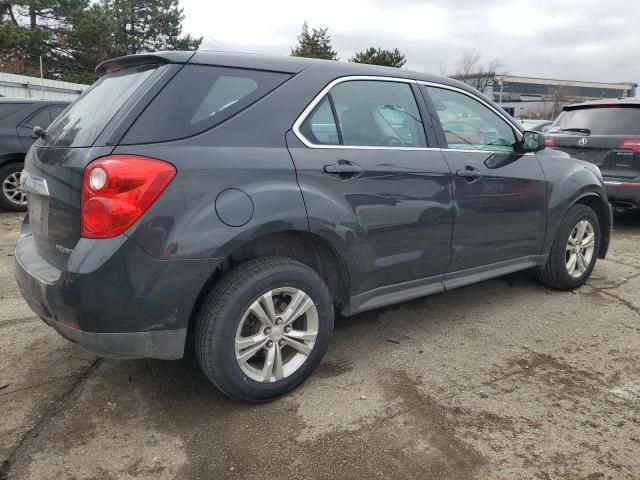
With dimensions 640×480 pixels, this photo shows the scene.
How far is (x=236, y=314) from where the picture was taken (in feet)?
7.91

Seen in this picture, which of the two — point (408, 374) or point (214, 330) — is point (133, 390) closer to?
point (214, 330)

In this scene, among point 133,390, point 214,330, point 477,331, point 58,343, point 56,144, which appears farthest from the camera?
point 477,331

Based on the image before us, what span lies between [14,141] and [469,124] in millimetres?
6486

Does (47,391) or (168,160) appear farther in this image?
(47,391)

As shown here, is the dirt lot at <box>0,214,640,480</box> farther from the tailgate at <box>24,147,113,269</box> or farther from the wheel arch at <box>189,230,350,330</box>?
the tailgate at <box>24,147,113,269</box>

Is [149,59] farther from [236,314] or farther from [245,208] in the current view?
[236,314]

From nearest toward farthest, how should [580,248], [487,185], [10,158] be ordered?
[487,185] < [580,248] < [10,158]

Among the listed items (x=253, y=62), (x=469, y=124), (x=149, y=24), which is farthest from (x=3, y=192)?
(x=149, y=24)

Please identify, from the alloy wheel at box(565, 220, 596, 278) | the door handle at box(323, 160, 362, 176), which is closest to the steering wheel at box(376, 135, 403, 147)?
the door handle at box(323, 160, 362, 176)

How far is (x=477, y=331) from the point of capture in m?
3.58

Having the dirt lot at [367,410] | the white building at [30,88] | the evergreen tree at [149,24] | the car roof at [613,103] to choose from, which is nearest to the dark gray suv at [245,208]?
the dirt lot at [367,410]

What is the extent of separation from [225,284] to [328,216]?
62 centimetres

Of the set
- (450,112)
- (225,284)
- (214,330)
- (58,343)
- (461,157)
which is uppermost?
(450,112)

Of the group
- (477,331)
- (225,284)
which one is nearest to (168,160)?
(225,284)
